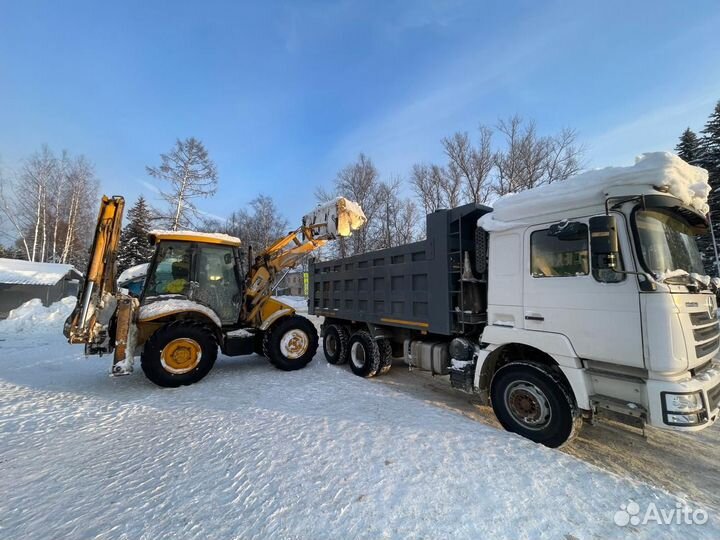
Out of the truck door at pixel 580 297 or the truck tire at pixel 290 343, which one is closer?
the truck door at pixel 580 297

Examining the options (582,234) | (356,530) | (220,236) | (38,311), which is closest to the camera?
(356,530)

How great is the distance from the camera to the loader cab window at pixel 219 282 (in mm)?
6477

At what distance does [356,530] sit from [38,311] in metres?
19.0

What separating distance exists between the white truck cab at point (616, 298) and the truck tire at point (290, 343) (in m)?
4.09

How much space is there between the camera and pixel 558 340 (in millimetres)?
3510

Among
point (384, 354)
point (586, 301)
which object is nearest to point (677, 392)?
point (586, 301)

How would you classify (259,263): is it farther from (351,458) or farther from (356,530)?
(356,530)

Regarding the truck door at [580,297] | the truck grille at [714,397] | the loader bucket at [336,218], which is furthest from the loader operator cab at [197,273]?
the truck grille at [714,397]

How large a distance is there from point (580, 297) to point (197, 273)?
20.5ft

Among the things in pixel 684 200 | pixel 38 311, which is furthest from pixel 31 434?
pixel 38 311

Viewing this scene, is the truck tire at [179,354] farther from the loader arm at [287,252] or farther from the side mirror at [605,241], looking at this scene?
the side mirror at [605,241]

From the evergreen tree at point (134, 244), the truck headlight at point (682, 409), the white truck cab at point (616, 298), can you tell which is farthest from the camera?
the evergreen tree at point (134, 244)

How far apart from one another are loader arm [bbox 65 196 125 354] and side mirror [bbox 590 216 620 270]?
22.0 ft

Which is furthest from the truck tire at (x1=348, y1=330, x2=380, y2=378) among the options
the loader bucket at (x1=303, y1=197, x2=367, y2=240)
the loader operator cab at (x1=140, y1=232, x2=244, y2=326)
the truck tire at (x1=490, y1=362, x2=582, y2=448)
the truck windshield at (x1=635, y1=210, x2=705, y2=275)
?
the truck windshield at (x1=635, y1=210, x2=705, y2=275)
